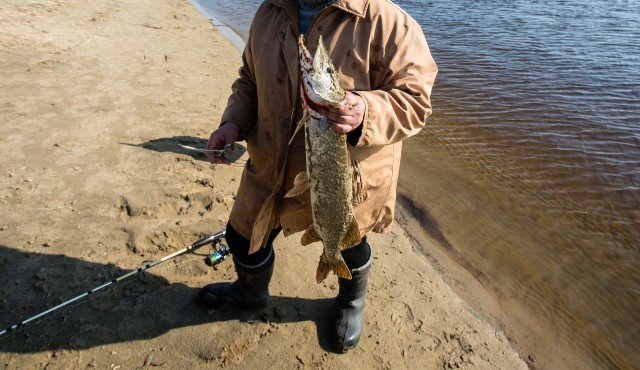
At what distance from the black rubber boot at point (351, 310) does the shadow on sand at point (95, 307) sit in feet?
0.56

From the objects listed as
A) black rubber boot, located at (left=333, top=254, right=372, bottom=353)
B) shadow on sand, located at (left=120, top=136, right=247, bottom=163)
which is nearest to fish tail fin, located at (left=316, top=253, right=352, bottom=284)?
black rubber boot, located at (left=333, top=254, right=372, bottom=353)

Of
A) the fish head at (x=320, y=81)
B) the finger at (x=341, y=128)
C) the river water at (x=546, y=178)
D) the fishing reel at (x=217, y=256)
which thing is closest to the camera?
the fish head at (x=320, y=81)

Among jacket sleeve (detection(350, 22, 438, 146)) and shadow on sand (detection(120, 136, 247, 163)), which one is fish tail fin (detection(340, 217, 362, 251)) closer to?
jacket sleeve (detection(350, 22, 438, 146))

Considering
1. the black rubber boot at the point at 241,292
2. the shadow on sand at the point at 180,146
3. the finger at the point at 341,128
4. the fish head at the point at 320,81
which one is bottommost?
the shadow on sand at the point at 180,146

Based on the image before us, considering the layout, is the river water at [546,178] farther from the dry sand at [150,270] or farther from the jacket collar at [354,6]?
the jacket collar at [354,6]

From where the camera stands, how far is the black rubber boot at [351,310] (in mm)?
3247

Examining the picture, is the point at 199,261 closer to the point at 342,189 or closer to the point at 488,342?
the point at 342,189

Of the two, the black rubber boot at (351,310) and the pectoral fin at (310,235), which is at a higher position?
the pectoral fin at (310,235)

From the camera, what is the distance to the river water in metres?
4.24

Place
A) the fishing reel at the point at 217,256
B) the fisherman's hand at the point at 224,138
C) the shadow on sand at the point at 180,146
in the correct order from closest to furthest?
the fisherman's hand at the point at 224,138
the fishing reel at the point at 217,256
the shadow on sand at the point at 180,146

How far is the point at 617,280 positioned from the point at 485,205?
1.67 metres

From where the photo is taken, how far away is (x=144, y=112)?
22.4 ft

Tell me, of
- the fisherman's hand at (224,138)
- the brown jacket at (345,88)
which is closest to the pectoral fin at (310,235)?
the brown jacket at (345,88)

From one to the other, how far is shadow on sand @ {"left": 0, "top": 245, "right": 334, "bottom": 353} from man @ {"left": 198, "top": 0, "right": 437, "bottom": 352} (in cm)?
84
